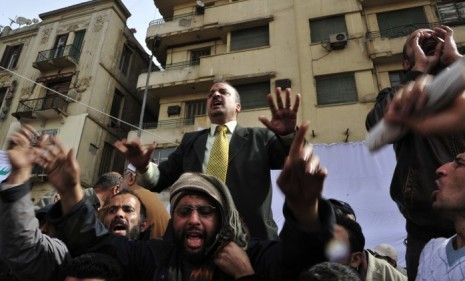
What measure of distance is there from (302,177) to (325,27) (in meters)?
14.2

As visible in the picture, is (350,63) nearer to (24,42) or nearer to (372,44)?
(372,44)

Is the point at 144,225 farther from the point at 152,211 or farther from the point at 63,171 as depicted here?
the point at 63,171

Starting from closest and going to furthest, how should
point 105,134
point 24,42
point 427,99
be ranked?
point 427,99
point 105,134
point 24,42

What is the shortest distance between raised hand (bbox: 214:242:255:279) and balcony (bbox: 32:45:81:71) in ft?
58.4

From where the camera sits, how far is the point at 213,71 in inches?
579

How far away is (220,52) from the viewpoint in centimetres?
1600

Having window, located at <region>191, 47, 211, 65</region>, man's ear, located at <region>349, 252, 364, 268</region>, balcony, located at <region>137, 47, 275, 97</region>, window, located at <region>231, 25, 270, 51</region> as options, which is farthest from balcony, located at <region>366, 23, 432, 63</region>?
man's ear, located at <region>349, 252, 364, 268</region>

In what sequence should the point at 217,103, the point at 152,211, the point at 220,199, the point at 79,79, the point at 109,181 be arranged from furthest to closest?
the point at 79,79 < the point at 109,181 < the point at 152,211 < the point at 217,103 < the point at 220,199

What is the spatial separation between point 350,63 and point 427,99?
41.6ft

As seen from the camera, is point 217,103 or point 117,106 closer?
point 217,103

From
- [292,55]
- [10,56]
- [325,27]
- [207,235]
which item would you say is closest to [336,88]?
[292,55]

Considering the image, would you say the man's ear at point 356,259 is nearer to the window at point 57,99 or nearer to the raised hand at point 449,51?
the raised hand at point 449,51

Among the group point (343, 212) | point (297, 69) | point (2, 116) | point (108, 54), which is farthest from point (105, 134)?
point (343, 212)

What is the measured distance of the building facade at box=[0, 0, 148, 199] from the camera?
1639 centimetres
